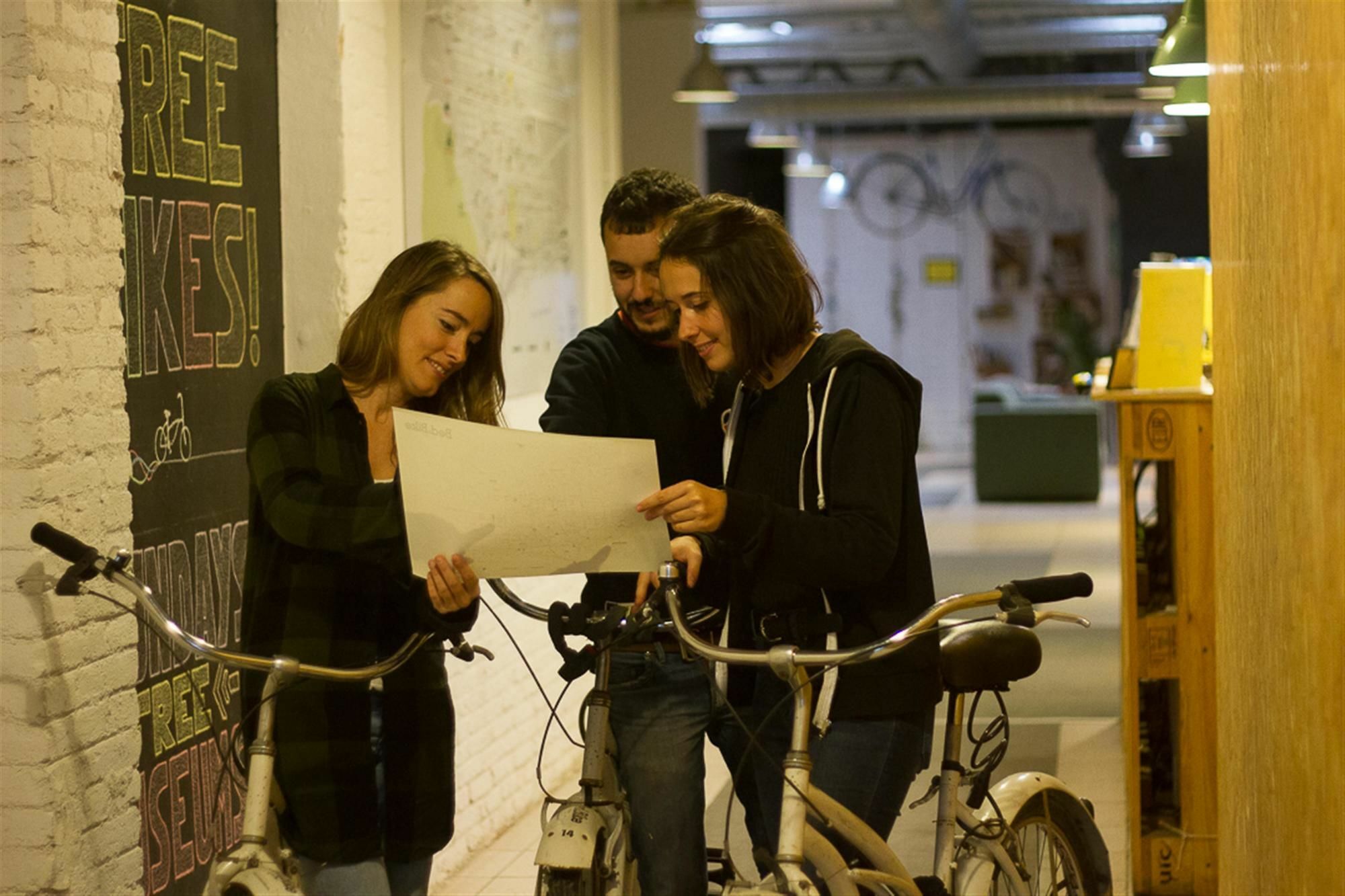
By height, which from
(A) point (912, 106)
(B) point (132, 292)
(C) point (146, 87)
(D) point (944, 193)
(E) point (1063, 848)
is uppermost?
(A) point (912, 106)

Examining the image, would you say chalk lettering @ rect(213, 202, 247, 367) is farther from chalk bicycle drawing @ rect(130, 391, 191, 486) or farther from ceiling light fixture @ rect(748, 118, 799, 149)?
ceiling light fixture @ rect(748, 118, 799, 149)

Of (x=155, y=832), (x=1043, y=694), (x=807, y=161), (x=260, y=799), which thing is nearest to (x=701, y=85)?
(x=1043, y=694)

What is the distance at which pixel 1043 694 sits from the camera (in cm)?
623

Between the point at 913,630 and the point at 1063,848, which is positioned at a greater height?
the point at 913,630

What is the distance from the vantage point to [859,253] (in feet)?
58.6

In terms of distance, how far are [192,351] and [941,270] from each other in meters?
15.1

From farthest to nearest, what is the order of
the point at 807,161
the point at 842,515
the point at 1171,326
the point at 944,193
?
the point at 944,193 → the point at 807,161 → the point at 1171,326 → the point at 842,515

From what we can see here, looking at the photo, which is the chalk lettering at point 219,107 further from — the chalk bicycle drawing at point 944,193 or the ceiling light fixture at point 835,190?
the chalk bicycle drawing at point 944,193

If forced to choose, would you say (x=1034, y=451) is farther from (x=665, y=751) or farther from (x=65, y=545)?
(x=65, y=545)

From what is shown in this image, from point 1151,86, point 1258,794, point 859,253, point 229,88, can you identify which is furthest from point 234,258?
point 859,253

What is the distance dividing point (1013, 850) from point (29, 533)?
66.0 inches

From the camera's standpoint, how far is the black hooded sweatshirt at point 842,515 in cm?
194

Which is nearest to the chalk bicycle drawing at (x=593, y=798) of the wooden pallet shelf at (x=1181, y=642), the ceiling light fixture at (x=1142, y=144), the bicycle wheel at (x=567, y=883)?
the bicycle wheel at (x=567, y=883)

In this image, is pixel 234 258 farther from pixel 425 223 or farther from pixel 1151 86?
pixel 1151 86
